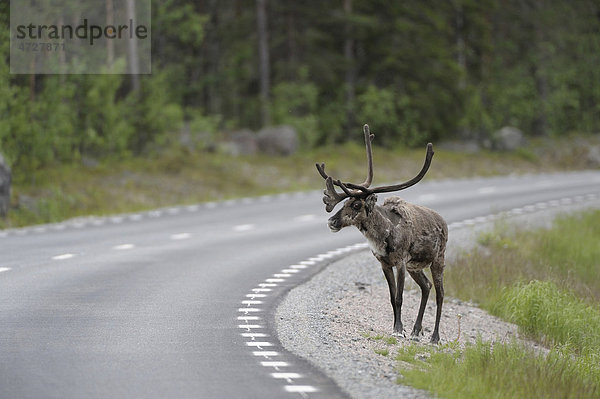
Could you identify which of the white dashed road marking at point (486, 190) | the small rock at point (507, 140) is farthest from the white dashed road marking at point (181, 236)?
the small rock at point (507, 140)

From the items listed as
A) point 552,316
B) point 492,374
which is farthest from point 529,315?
point 492,374

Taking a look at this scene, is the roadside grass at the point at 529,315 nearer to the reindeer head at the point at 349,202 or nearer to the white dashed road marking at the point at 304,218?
the reindeer head at the point at 349,202

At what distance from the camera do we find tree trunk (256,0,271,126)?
4996 centimetres

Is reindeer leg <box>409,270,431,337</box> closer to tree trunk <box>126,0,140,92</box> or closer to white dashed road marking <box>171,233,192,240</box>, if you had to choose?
white dashed road marking <box>171,233,192,240</box>

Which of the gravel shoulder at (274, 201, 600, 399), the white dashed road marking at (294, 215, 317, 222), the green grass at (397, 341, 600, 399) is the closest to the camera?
the green grass at (397, 341, 600, 399)

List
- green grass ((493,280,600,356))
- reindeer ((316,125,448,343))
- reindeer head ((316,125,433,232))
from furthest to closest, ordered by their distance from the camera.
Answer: green grass ((493,280,600,356)), reindeer ((316,125,448,343)), reindeer head ((316,125,433,232))

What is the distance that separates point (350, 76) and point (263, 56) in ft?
18.0

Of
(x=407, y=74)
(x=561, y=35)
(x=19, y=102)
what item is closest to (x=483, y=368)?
(x=19, y=102)

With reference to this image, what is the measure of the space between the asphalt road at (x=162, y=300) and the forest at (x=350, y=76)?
23.0ft

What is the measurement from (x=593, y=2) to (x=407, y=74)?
1735cm

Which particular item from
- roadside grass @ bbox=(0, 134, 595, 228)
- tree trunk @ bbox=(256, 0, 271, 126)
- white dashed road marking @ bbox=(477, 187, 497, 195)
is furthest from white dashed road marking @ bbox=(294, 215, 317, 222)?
tree trunk @ bbox=(256, 0, 271, 126)

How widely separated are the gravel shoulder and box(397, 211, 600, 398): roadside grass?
1.06ft

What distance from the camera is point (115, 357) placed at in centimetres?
1127

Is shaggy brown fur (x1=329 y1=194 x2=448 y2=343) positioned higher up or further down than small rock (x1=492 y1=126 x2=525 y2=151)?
higher up
